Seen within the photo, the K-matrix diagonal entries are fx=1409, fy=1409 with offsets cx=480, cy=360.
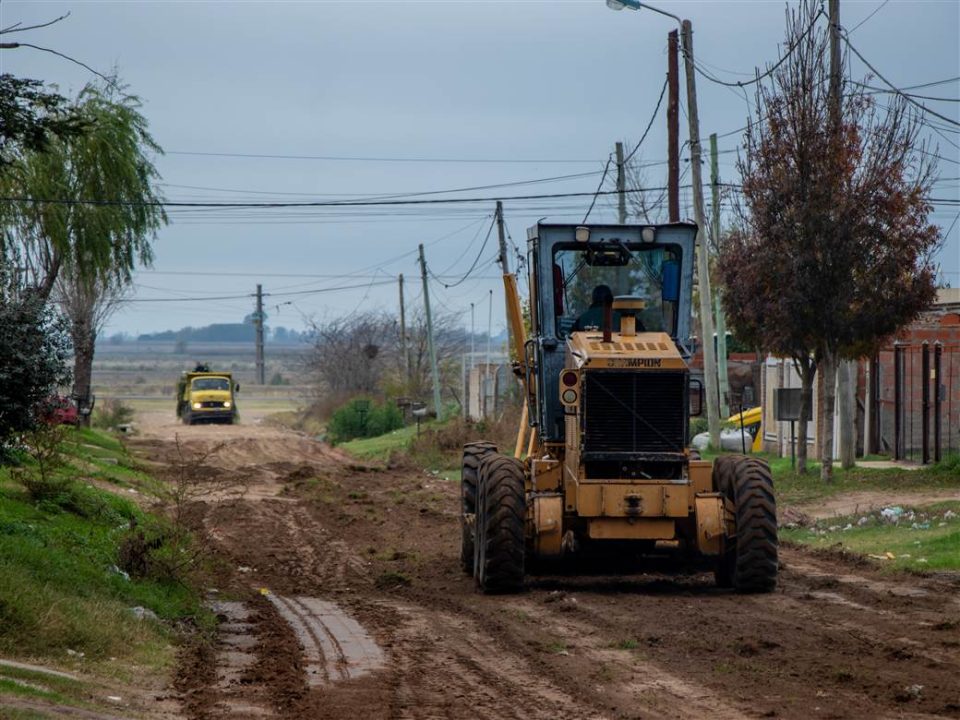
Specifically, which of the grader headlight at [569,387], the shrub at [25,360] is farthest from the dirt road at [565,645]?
the shrub at [25,360]

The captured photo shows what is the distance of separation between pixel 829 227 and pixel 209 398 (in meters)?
45.9

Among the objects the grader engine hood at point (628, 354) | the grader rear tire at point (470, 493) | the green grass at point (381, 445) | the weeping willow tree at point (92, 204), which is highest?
the weeping willow tree at point (92, 204)

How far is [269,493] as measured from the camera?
29594 mm

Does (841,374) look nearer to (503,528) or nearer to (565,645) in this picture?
(503,528)

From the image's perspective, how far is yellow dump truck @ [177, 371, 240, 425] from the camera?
212ft

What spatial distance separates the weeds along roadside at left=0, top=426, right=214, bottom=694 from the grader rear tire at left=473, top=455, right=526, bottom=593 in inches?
108

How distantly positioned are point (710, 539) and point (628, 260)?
125 inches

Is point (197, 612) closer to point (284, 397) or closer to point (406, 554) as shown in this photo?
point (406, 554)

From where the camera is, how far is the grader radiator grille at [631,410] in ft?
45.2

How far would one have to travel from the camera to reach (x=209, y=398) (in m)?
65.1

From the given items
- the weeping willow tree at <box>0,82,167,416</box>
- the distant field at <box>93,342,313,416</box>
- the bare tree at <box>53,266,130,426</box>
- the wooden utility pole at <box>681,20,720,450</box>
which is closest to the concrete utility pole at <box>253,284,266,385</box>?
the distant field at <box>93,342,313,416</box>

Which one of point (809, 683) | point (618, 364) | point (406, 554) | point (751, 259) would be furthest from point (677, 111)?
point (809, 683)

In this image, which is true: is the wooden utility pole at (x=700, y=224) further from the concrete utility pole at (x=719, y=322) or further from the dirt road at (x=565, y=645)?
the dirt road at (x=565, y=645)

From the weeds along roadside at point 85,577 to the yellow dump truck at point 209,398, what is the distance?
42458mm
